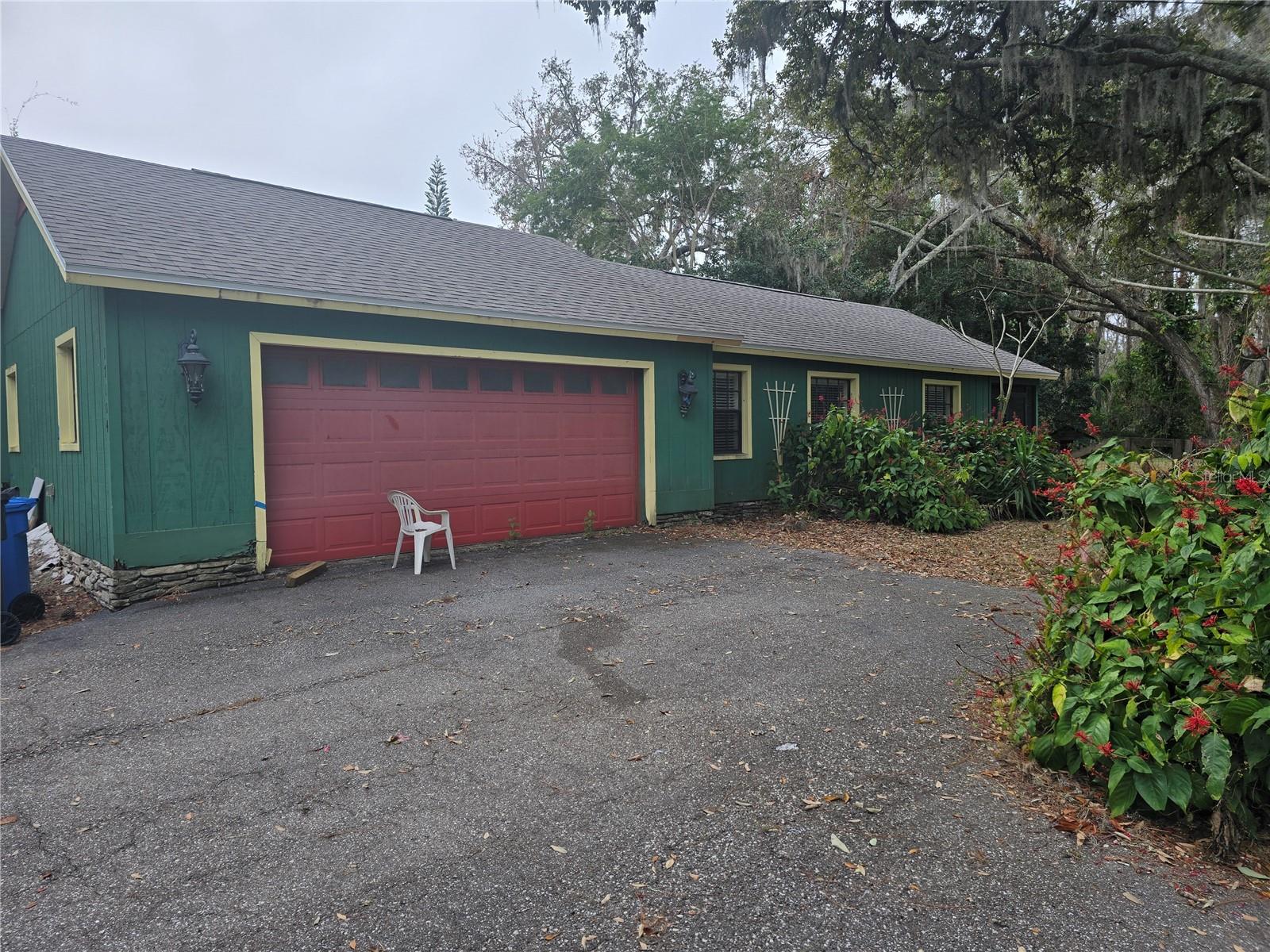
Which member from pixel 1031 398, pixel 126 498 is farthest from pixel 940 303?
pixel 126 498

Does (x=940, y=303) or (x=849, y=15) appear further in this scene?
(x=940, y=303)

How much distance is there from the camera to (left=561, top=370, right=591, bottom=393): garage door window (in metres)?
8.78

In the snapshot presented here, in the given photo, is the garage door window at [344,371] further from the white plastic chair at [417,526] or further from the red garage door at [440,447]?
the white plastic chair at [417,526]

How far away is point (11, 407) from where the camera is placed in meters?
10.1

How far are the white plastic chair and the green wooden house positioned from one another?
1.39 feet

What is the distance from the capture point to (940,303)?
20.1 m

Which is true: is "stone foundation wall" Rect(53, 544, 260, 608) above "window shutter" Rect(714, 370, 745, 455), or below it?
below

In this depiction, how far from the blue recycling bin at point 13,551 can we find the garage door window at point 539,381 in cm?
474

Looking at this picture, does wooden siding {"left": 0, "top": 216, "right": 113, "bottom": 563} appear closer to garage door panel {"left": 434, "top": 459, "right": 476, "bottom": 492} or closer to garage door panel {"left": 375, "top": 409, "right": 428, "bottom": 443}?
garage door panel {"left": 375, "top": 409, "right": 428, "bottom": 443}

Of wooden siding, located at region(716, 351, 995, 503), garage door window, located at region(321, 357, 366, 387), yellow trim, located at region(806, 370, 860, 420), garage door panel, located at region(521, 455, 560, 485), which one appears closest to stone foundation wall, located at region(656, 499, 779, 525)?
wooden siding, located at region(716, 351, 995, 503)

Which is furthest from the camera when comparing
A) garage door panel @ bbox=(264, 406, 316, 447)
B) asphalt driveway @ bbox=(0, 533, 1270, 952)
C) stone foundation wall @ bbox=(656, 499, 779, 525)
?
stone foundation wall @ bbox=(656, 499, 779, 525)

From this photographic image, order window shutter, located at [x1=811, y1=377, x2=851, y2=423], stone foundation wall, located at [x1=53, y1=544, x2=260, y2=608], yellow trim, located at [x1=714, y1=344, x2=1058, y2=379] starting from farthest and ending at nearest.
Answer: window shutter, located at [x1=811, y1=377, x2=851, y2=423], yellow trim, located at [x1=714, y1=344, x2=1058, y2=379], stone foundation wall, located at [x1=53, y1=544, x2=260, y2=608]

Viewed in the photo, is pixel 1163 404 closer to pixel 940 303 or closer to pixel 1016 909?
pixel 940 303

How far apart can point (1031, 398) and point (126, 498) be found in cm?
1840
